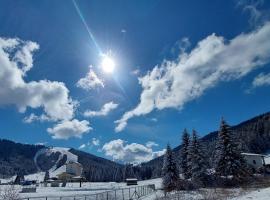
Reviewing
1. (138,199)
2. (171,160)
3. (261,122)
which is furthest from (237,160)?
(261,122)

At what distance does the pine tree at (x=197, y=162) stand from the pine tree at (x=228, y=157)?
2642mm

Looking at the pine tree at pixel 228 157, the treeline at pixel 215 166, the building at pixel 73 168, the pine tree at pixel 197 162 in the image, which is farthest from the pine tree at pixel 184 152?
the building at pixel 73 168

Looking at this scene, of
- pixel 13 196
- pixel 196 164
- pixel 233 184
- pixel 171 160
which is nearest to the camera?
pixel 13 196

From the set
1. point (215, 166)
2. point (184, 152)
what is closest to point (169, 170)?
point (215, 166)

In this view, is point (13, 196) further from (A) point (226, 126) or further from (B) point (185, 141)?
(B) point (185, 141)

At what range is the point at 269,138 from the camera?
6836 inches

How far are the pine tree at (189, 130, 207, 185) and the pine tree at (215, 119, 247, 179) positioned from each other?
8.67 ft

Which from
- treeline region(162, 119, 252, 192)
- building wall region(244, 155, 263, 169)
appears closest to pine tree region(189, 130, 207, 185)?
treeline region(162, 119, 252, 192)

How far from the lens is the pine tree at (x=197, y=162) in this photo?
5938cm

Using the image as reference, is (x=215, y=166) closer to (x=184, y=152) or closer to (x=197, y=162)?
(x=197, y=162)

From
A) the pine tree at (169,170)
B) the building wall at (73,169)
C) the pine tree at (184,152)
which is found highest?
the building wall at (73,169)

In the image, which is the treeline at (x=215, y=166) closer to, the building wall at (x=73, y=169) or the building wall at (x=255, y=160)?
the building wall at (x=255, y=160)

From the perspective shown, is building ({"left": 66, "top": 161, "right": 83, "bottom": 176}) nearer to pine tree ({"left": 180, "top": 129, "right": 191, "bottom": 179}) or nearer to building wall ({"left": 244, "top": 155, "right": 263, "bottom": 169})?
building wall ({"left": 244, "top": 155, "right": 263, "bottom": 169})

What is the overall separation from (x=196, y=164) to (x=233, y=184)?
795 cm
